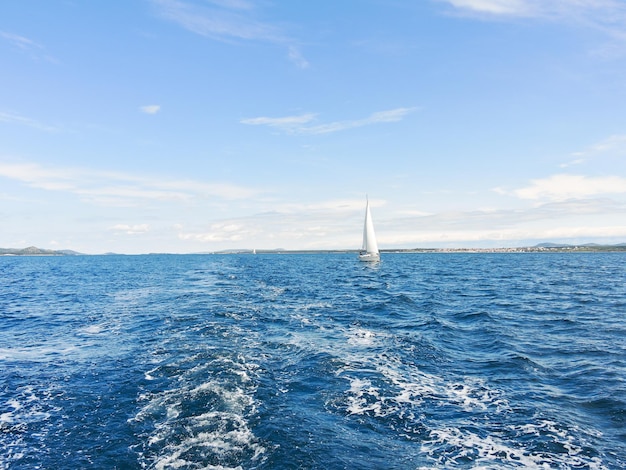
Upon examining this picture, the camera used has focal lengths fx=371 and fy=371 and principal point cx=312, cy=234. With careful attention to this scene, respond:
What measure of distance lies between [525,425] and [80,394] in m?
18.8

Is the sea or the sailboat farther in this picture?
the sailboat

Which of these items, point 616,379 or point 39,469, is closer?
point 39,469

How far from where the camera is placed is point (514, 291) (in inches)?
2127

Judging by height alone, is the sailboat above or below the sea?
above

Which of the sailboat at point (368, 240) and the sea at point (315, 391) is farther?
the sailboat at point (368, 240)

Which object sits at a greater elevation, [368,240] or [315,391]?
[368,240]

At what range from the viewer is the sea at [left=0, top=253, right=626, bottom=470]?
12102 millimetres

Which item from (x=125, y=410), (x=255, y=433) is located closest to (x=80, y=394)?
(x=125, y=410)

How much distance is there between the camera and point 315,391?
1723cm

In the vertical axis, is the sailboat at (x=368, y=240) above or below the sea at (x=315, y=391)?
above

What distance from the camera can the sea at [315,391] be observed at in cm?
1210

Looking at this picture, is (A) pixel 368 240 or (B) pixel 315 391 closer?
(B) pixel 315 391

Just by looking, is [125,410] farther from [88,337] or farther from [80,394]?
[88,337]

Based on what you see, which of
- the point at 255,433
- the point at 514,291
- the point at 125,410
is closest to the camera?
the point at 255,433
